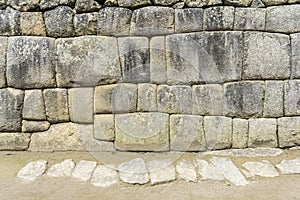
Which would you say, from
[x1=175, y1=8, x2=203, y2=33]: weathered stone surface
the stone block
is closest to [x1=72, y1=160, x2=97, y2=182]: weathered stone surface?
the stone block

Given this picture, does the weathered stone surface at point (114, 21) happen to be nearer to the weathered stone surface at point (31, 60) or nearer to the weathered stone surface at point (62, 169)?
the weathered stone surface at point (31, 60)

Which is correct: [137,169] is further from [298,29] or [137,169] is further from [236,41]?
[298,29]

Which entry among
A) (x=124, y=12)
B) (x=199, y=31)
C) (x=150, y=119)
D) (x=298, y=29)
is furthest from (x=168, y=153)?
(x=298, y=29)

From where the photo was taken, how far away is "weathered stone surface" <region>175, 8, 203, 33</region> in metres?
3.70

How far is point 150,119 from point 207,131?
68 cm

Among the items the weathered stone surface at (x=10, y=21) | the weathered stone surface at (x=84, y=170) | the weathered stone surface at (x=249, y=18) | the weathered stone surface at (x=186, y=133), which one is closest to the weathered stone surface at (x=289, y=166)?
the weathered stone surface at (x=186, y=133)

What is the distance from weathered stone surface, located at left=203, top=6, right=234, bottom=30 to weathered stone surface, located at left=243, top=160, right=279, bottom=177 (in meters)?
1.54

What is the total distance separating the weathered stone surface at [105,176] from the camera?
3.25 m

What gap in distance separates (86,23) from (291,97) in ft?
8.27

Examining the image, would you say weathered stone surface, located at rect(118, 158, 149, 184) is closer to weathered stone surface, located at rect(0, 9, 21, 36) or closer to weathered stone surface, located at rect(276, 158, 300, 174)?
weathered stone surface, located at rect(276, 158, 300, 174)

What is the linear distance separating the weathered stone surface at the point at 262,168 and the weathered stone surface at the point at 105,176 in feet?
4.61

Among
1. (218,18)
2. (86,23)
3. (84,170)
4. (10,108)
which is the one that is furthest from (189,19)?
(10,108)

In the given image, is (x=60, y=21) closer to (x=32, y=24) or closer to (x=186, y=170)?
(x=32, y=24)

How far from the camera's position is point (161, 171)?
3426mm
